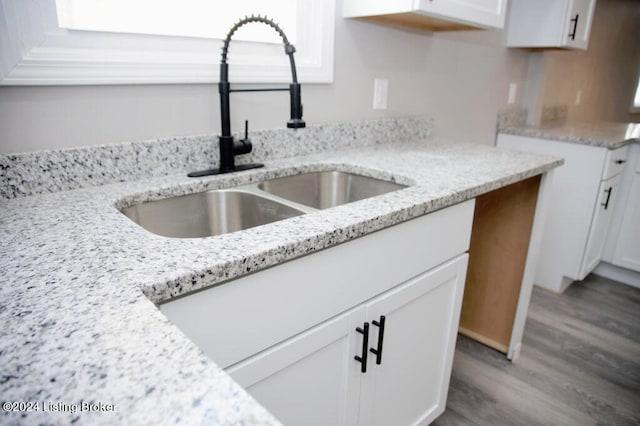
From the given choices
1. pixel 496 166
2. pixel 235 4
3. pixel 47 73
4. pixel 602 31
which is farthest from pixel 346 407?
pixel 602 31

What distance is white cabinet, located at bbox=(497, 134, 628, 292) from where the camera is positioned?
2.16 m

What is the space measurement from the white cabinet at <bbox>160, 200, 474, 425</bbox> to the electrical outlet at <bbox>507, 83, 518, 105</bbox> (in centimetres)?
159

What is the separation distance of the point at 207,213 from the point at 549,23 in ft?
6.85

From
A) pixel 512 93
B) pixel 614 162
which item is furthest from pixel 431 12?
pixel 614 162

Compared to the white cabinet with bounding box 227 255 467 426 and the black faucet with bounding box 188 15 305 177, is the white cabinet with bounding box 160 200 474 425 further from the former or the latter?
the black faucet with bounding box 188 15 305 177

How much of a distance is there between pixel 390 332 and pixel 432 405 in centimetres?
47

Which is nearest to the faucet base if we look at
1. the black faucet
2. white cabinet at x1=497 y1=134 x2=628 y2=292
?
the black faucet

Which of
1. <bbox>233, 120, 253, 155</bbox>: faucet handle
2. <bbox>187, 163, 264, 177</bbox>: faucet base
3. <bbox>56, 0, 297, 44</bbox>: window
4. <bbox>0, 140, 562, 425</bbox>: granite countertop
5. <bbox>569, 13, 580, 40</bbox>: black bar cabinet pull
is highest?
<bbox>569, 13, 580, 40</bbox>: black bar cabinet pull

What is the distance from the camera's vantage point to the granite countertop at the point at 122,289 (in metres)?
0.35

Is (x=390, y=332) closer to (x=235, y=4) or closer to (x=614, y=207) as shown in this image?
(x=235, y=4)

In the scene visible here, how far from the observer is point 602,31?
330cm

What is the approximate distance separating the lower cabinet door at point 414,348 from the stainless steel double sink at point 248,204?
29cm

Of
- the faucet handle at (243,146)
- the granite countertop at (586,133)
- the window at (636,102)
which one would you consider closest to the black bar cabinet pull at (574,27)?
the granite countertop at (586,133)

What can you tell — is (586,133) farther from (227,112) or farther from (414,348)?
(227,112)
